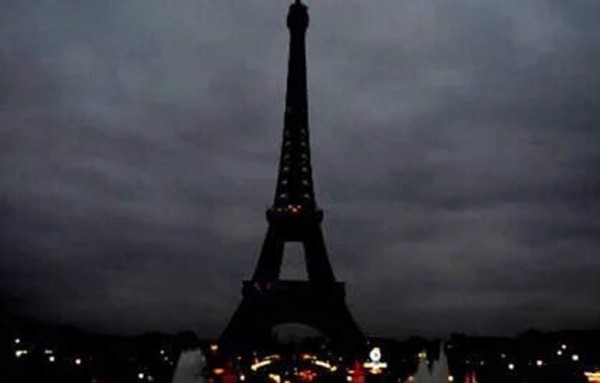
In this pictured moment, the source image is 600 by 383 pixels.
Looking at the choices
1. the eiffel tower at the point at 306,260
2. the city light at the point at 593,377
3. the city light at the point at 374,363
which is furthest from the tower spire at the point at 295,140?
the city light at the point at 593,377

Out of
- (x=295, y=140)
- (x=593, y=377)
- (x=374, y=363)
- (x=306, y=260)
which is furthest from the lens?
(x=374, y=363)

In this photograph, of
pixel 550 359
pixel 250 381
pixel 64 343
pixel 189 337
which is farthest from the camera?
pixel 189 337

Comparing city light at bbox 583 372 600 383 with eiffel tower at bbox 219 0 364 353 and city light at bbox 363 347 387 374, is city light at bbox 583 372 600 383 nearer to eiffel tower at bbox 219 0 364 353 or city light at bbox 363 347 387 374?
eiffel tower at bbox 219 0 364 353

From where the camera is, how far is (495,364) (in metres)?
93.2

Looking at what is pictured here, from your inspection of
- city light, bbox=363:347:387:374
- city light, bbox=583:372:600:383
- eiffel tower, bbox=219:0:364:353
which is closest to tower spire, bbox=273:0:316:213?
eiffel tower, bbox=219:0:364:353

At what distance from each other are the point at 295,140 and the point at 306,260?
11.2 meters

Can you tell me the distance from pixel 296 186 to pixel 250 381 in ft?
67.9

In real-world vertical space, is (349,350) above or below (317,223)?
below

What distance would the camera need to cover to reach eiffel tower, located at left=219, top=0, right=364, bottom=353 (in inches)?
3137

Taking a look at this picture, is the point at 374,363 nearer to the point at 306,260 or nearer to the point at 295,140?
the point at 306,260

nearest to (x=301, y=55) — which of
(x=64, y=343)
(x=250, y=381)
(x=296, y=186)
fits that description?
(x=296, y=186)

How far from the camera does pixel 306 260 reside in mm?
79625

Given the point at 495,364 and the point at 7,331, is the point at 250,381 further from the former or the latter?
the point at 495,364

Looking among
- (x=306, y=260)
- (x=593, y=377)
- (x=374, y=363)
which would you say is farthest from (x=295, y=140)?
(x=593, y=377)
